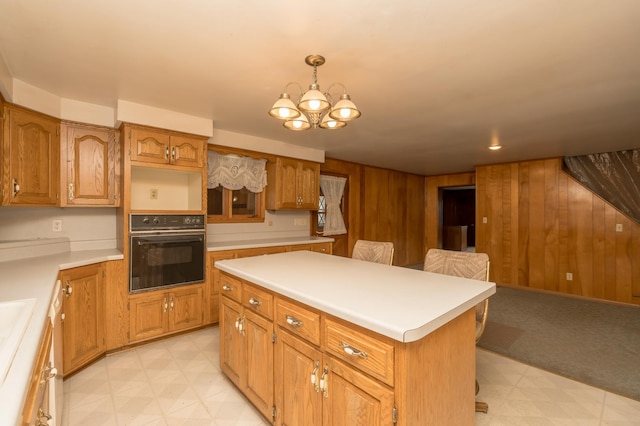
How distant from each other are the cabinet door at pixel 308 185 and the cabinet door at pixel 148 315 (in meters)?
2.13

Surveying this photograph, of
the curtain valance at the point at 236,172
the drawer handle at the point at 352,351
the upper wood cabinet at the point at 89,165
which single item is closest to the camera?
the drawer handle at the point at 352,351

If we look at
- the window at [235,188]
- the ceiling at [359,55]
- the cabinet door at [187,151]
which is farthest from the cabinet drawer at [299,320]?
the window at [235,188]

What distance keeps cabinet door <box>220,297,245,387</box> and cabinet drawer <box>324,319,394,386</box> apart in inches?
34.0

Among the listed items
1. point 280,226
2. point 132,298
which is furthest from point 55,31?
point 280,226

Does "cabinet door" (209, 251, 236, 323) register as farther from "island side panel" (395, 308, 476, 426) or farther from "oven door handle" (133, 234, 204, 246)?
"island side panel" (395, 308, 476, 426)

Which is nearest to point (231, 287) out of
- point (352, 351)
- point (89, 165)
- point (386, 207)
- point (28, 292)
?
point (28, 292)

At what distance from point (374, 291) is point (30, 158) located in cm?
285

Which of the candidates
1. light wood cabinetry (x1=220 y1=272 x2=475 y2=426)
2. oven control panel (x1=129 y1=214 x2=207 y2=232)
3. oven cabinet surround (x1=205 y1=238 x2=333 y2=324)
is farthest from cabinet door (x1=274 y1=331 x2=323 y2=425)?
oven control panel (x1=129 y1=214 x2=207 y2=232)

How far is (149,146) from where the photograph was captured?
108 inches

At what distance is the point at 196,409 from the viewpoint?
190 cm

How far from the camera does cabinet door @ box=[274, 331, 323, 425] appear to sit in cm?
136

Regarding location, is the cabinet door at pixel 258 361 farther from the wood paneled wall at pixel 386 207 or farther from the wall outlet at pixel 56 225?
the wood paneled wall at pixel 386 207

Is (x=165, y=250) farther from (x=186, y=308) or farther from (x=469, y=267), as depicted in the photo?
(x=469, y=267)

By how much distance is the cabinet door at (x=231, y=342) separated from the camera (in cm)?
194
